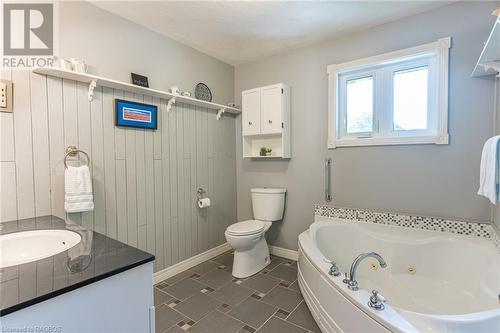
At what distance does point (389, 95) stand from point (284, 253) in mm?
2035

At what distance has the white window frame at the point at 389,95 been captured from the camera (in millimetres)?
2025

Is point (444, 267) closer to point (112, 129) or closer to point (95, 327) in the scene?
point (95, 327)

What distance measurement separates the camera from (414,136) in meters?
2.16

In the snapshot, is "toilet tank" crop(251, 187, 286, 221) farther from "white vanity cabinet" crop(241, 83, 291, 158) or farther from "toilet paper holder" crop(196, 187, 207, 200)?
"toilet paper holder" crop(196, 187, 207, 200)

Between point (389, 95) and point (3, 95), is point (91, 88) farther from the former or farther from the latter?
point (389, 95)

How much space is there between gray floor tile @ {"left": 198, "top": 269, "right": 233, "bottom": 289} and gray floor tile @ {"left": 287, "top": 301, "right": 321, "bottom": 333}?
752 mm

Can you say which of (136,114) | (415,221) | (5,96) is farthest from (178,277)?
(415,221)

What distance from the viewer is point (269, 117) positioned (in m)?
2.83

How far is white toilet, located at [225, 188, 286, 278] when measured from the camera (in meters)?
2.44

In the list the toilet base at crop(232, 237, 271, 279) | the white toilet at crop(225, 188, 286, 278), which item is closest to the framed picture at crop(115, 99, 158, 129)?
the white toilet at crop(225, 188, 286, 278)

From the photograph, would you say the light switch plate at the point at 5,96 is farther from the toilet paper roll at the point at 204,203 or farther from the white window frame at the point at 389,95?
the white window frame at the point at 389,95

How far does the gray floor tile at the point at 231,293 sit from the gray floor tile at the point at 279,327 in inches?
14.6

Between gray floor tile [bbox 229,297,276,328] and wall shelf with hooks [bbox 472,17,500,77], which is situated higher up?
wall shelf with hooks [bbox 472,17,500,77]

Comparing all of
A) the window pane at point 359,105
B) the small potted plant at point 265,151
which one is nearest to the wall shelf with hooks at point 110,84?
the small potted plant at point 265,151
